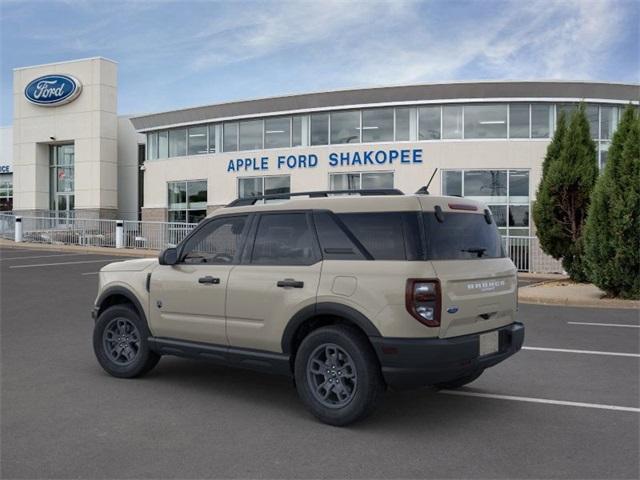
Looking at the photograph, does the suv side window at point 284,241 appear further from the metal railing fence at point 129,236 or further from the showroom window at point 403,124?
the showroom window at point 403,124

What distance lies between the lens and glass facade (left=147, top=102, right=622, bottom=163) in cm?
2331

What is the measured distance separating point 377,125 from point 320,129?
246 cm

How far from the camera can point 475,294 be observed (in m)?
4.88

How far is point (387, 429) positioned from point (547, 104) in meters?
21.1

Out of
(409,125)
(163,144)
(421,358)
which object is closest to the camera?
(421,358)

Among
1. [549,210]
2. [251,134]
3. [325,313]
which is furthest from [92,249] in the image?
[325,313]

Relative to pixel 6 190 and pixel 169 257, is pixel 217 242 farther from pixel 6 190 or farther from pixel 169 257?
pixel 6 190

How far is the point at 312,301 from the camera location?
4.94 m

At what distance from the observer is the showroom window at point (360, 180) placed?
2466cm

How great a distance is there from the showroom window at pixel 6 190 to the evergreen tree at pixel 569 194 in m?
34.2

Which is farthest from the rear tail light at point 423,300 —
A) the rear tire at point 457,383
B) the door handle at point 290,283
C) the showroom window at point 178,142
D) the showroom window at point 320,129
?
the showroom window at point 178,142

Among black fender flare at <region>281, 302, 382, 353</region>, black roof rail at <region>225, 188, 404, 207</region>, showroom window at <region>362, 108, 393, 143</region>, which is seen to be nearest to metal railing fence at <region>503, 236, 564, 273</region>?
showroom window at <region>362, 108, 393, 143</region>

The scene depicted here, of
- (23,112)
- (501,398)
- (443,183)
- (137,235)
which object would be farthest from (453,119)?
(23,112)

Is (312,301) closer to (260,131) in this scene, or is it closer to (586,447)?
(586,447)
